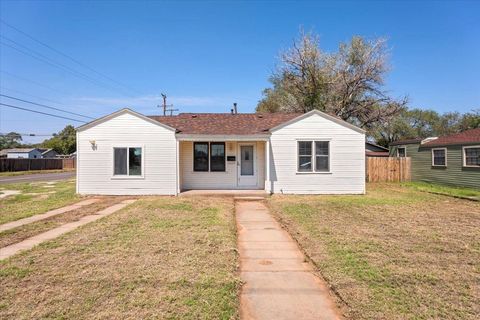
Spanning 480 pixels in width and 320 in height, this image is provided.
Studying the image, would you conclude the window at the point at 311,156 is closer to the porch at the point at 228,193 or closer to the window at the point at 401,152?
the porch at the point at 228,193

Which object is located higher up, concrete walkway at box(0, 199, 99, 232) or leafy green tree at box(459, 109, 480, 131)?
leafy green tree at box(459, 109, 480, 131)

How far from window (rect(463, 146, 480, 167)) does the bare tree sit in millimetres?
10923

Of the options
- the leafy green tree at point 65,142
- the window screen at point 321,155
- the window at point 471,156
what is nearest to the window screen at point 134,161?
the window screen at point 321,155

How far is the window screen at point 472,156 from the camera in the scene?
1395 centimetres

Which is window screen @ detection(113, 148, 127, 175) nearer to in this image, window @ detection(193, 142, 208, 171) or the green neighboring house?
window @ detection(193, 142, 208, 171)

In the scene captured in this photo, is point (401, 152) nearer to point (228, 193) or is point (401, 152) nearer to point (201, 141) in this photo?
point (228, 193)

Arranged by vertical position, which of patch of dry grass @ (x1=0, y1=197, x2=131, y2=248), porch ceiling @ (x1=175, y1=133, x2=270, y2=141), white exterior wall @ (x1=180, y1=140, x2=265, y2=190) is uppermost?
porch ceiling @ (x1=175, y1=133, x2=270, y2=141)

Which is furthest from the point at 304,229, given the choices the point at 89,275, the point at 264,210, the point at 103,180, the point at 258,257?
the point at 103,180

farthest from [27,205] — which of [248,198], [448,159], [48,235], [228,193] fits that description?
[448,159]

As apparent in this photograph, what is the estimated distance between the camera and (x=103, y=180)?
12219 mm

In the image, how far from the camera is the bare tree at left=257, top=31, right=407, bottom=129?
25.1 meters

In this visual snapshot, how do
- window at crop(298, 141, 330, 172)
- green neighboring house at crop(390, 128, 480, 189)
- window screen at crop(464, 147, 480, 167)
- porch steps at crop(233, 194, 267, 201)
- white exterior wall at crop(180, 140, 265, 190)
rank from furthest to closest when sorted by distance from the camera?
1. green neighboring house at crop(390, 128, 480, 189)
2. window screen at crop(464, 147, 480, 167)
3. white exterior wall at crop(180, 140, 265, 190)
4. window at crop(298, 141, 330, 172)
5. porch steps at crop(233, 194, 267, 201)

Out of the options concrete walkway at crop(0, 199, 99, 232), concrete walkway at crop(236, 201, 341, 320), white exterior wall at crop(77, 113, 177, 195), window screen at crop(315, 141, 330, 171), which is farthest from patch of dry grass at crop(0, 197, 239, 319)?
window screen at crop(315, 141, 330, 171)

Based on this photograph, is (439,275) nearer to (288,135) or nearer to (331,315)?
(331,315)
